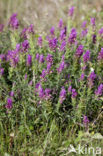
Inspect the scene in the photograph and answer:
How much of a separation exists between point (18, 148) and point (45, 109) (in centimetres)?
45

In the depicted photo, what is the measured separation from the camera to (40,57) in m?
2.71

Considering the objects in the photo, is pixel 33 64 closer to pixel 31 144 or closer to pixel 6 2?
pixel 31 144

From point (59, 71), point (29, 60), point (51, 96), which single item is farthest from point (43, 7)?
point (51, 96)

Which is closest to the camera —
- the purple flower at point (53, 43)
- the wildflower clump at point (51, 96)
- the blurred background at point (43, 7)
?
the wildflower clump at point (51, 96)

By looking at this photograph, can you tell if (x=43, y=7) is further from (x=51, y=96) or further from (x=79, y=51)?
(x=51, y=96)

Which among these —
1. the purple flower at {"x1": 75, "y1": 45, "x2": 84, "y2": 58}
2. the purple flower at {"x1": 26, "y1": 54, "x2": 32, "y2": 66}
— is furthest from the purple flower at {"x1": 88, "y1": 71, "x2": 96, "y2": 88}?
the purple flower at {"x1": 26, "y1": 54, "x2": 32, "y2": 66}

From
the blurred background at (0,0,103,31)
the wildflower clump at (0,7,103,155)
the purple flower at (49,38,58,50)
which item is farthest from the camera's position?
the blurred background at (0,0,103,31)

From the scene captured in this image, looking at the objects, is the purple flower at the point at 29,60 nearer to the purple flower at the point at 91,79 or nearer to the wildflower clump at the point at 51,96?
the wildflower clump at the point at 51,96

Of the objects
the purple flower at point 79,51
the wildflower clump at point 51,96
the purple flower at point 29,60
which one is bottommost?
the wildflower clump at point 51,96

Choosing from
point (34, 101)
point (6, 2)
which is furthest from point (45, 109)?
point (6, 2)

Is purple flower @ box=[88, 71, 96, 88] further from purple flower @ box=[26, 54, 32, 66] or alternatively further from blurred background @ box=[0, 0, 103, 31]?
blurred background @ box=[0, 0, 103, 31]

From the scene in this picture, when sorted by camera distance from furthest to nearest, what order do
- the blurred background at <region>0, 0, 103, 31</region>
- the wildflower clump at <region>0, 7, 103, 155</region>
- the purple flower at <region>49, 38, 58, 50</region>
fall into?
the blurred background at <region>0, 0, 103, 31</region>
the purple flower at <region>49, 38, 58, 50</region>
the wildflower clump at <region>0, 7, 103, 155</region>

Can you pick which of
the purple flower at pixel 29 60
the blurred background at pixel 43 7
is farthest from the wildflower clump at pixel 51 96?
the blurred background at pixel 43 7

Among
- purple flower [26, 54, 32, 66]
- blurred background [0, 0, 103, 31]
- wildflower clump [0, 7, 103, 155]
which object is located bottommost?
wildflower clump [0, 7, 103, 155]
